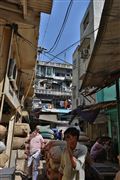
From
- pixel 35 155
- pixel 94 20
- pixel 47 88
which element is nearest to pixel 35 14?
pixel 35 155

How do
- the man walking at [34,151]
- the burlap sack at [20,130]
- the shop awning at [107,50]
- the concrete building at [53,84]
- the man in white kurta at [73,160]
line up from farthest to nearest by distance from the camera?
the concrete building at [53,84]
the burlap sack at [20,130]
the man walking at [34,151]
the man in white kurta at [73,160]
the shop awning at [107,50]

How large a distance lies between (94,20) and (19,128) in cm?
1321

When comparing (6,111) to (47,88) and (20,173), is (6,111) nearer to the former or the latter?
(20,173)

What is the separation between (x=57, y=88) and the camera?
159 feet

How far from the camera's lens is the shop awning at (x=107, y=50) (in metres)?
3.02

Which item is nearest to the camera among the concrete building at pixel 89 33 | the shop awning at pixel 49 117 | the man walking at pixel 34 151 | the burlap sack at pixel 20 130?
the man walking at pixel 34 151

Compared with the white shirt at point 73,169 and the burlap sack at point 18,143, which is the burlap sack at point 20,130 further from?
the white shirt at point 73,169

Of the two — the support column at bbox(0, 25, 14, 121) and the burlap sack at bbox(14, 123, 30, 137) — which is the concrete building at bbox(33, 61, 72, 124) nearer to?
the burlap sack at bbox(14, 123, 30, 137)

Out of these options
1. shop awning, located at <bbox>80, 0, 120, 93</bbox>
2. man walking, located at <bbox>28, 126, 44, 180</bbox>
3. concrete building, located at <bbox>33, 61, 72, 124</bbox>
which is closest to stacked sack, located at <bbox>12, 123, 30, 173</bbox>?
man walking, located at <bbox>28, 126, 44, 180</bbox>

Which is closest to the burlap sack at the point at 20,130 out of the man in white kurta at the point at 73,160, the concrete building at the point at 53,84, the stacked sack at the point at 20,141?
the stacked sack at the point at 20,141

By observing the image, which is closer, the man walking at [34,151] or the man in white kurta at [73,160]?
the man in white kurta at [73,160]

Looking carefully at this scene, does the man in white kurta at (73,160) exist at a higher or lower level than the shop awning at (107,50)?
lower

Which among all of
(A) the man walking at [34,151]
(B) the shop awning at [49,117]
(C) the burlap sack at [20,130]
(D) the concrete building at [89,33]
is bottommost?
(A) the man walking at [34,151]

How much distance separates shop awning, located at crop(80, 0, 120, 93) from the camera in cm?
302
